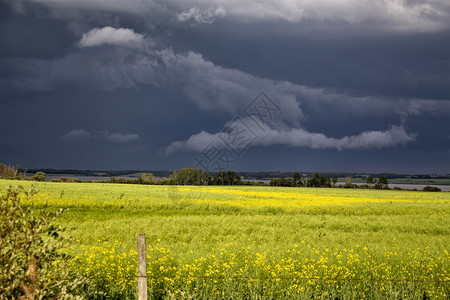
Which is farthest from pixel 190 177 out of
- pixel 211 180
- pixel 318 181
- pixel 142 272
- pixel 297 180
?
pixel 142 272

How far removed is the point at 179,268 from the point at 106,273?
1.92m

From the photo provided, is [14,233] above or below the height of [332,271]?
above

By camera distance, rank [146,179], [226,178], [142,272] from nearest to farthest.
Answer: [142,272], [146,179], [226,178]

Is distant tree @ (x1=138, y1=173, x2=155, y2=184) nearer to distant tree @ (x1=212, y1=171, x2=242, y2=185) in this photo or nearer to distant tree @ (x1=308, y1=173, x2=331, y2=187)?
distant tree @ (x1=212, y1=171, x2=242, y2=185)

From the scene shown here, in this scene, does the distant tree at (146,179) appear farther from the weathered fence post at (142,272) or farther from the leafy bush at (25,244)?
the leafy bush at (25,244)

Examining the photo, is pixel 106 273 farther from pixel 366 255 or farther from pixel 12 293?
pixel 366 255

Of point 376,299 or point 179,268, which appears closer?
point 376,299

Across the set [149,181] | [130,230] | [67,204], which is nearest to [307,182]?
[149,181]

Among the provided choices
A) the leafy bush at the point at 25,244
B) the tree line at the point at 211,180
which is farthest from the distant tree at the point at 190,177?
the leafy bush at the point at 25,244

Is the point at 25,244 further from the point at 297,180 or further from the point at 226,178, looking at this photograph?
the point at 297,180

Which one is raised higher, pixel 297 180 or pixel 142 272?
pixel 142 272

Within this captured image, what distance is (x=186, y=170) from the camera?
4471 inches

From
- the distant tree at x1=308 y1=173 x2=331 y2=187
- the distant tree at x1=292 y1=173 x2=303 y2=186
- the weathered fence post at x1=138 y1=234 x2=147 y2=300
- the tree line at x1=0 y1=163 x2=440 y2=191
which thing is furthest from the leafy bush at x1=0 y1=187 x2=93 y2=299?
the distant tree at x1=292 y1=173 x2=303 y2=186

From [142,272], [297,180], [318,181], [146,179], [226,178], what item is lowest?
[318,181]
